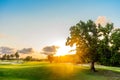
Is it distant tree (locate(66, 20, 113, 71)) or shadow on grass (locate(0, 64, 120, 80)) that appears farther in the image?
distant tree (locate(66, 20, 113, 71))

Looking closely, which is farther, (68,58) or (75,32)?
(68,58)

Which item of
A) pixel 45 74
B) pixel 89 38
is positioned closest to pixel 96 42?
pixel 89 38

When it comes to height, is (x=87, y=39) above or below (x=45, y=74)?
above

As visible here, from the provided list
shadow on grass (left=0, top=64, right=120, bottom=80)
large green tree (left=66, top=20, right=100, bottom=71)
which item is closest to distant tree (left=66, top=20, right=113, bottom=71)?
large green tree (left=66, top=20, right=100, bottom=71)

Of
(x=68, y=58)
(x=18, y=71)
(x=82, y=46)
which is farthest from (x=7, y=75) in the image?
(x=68, y=58)

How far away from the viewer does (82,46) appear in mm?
71625

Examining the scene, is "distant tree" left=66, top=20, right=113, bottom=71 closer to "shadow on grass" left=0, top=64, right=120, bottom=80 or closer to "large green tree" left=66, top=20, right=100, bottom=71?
"large green tree" left=66, top=20, right=100, bottom=71

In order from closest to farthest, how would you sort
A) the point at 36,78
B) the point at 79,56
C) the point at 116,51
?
1. the point at 36,78
2. the point at 116,51
3. the point at 79,56

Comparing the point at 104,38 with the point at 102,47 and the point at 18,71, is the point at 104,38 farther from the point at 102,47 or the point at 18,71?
the point at 18,71

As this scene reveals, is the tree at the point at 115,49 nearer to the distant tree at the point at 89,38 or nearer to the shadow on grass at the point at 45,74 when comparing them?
the distant tree at the point at 89,38

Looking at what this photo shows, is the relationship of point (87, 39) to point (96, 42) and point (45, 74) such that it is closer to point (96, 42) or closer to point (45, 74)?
point (96, 42)

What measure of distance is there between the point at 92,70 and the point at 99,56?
4.44 meters

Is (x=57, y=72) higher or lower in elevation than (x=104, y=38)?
lower

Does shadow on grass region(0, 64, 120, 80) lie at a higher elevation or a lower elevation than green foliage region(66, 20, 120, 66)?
lower
